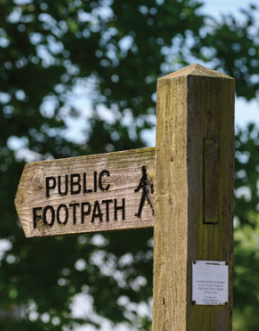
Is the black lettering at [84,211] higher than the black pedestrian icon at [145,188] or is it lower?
lower

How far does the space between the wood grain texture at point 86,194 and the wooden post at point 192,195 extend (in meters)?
0.17

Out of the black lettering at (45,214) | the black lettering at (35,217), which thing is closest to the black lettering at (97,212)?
the black lettering at (45,214)

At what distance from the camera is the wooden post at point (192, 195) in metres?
2.75

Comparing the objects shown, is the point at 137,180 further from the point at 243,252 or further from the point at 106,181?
the point at 243,252

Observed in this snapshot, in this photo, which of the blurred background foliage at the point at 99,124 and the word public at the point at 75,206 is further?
the blurred background foliage at the point at 99,124

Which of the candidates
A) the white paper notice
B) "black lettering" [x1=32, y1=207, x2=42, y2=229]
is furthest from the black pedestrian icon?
"black lettering" [x1=32, y1=207, x2=42, y2=229]

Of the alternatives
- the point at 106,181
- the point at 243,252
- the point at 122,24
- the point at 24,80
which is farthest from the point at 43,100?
the point at 106,181

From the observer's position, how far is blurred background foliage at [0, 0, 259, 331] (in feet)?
29.2

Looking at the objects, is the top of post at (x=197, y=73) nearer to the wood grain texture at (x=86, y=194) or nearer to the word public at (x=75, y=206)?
the wood grain texture at (x=86, y=194)

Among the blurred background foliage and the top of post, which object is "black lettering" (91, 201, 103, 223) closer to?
the top of post

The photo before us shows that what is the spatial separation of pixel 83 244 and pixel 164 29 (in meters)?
2.79

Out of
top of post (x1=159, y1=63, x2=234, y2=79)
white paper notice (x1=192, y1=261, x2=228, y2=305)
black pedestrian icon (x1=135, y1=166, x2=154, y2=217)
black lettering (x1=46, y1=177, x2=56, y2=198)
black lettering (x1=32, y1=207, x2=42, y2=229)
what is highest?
top of post (x1=159, y1=63, x2=234, y2=79)

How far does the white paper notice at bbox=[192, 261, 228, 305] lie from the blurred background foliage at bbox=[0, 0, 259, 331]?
6065 mm

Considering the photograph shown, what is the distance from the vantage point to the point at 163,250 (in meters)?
2.85
